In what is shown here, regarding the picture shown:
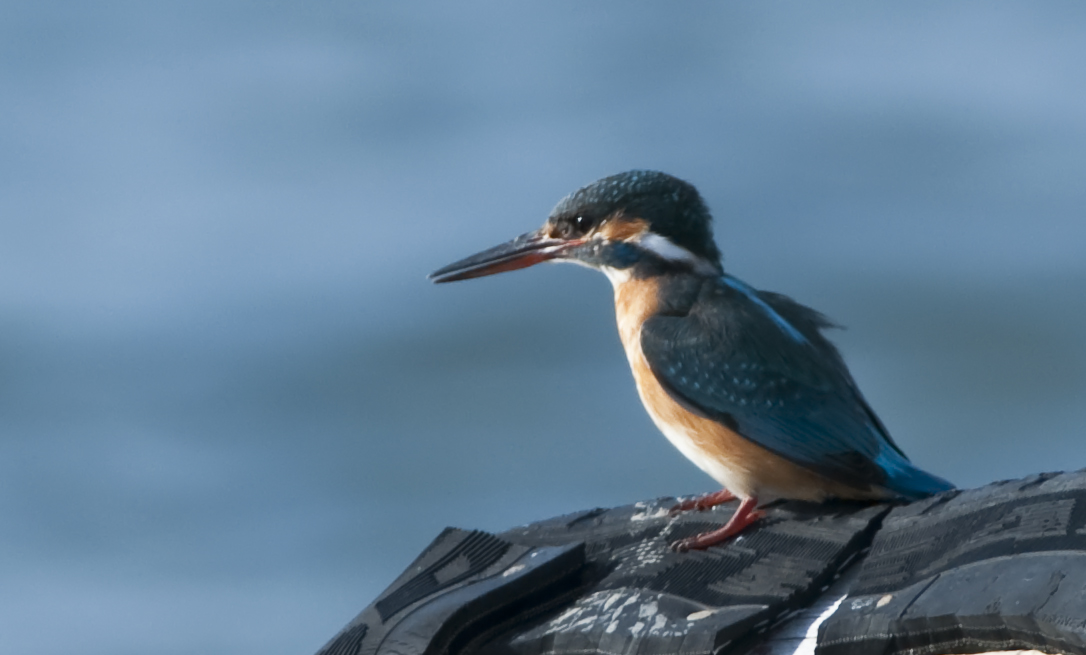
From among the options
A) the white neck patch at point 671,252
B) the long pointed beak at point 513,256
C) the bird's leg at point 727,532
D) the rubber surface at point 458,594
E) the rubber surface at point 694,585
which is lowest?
the rubber surface at point 694,585

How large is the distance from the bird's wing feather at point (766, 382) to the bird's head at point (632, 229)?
123 mm

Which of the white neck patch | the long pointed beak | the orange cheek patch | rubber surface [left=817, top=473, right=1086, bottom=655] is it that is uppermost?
the long pointed beak

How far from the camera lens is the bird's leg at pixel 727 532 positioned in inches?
72.0

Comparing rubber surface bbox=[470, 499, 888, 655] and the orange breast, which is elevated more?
the orange breast

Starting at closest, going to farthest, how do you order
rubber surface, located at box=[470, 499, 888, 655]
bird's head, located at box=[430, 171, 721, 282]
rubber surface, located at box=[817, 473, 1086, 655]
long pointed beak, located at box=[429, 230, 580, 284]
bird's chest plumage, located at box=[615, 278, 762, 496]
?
rubber surface, located at box=[817, 473, 1086, 655] < rubber surface, located at box=[470, 499, 888, 655] < bird's chest plumage, located at box=[615, 278, 762, 496] < bird's head, located at box=[430, 171, 721, 282] < long pointed beak, located at box=[429, 230, 580, 284]

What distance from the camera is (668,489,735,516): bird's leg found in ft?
6.98

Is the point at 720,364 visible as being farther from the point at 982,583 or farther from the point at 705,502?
the point at 982,583

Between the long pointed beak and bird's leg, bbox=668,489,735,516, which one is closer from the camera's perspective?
bird's leg, bbox=668,489,735,516

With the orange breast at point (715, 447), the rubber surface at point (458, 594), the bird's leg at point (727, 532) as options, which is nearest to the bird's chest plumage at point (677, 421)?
the orange breast at point (715, 447)

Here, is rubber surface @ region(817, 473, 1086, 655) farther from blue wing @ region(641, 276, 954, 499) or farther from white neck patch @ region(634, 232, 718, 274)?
white neck patch @ region(634, 232, 718, 274)

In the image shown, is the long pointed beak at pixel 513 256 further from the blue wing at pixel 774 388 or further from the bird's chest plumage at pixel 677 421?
the blue wing at pixel 774 388

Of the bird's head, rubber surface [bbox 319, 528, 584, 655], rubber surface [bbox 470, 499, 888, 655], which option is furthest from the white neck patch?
rubber surface [bbox 319, 528, 584, 655]

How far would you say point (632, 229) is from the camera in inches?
92.4

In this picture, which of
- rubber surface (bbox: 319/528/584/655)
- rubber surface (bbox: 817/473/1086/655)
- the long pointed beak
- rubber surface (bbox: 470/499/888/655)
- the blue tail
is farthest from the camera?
the long pointed beak
